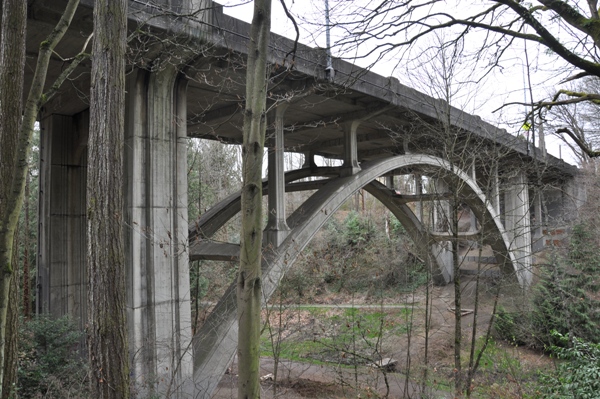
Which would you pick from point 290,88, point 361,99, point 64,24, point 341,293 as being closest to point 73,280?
point 290,88

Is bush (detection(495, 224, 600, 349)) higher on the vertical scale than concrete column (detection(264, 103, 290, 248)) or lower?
lower

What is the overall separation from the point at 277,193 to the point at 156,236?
113 inches

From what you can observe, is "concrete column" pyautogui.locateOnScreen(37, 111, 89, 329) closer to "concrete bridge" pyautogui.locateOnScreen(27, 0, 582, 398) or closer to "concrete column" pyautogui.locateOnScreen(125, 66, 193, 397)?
"concrete bridge" pyautogui.locateOnScreen(27, 0, 582, 398)

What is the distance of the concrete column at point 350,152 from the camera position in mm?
11164

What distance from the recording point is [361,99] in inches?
418

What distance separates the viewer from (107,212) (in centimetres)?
409

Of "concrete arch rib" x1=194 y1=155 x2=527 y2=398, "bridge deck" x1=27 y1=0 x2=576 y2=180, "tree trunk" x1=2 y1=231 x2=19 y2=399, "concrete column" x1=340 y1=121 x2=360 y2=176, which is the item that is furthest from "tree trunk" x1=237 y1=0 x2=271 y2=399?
"concrete column" x1=340 y1=121 x2=360 y2=176

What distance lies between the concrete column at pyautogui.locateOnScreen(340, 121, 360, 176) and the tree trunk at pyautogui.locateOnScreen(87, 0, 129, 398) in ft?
24.4

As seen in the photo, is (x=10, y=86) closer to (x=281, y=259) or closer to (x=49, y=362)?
(x=49, y=362)

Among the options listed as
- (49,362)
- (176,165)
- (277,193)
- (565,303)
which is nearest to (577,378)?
(277,193)

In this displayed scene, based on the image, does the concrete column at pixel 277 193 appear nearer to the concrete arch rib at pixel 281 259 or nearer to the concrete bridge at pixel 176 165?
the concrete bridge at pixel 176 165

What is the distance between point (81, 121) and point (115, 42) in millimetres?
5950

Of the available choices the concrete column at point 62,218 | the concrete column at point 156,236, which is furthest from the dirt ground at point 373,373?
the concrete column at point 62,218

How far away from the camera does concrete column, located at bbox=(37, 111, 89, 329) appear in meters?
9.26
